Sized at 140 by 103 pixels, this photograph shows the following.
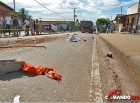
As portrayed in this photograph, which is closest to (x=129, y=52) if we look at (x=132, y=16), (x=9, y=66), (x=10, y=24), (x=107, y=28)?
(x=9, y=66)

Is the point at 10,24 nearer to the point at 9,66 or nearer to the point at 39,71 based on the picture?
the point at 9,66

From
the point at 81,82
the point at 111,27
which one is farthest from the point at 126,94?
the point at 111,27

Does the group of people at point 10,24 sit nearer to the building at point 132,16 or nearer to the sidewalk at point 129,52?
the sidewalk at point 129,52

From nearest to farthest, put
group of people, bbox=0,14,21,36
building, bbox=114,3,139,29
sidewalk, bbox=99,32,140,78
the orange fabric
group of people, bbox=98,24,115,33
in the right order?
the orange fabric
sidewalk, bbox=99,32,140,78
group of people, bbox=0,14,21,36
building, bbox=114,3,139,29
group of people, bbox=98,24,115,33

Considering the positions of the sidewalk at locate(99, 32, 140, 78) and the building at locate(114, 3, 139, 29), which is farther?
the building at locate(114, 3, 139, 29)

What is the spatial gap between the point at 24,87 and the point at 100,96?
140cm

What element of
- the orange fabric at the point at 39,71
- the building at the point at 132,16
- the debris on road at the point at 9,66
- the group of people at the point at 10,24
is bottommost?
the orange fabric at the point at 39,71

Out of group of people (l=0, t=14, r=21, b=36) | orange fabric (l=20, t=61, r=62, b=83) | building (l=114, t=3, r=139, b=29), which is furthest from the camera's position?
building (l=114, t=3, r=139, b=29)

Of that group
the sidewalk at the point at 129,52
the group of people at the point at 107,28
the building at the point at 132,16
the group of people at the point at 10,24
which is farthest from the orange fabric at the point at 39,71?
the group of people at the point at 107,28

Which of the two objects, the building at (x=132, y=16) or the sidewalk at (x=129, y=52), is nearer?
the sidewalk at (x=129, y=52)

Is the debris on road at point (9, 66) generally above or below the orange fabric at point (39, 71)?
above

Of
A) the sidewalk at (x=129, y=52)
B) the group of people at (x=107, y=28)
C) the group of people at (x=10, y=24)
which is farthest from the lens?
the group of people at (x=107, y=28)

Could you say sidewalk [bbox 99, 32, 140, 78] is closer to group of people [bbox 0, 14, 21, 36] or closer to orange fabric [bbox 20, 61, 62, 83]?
orange fabric [bbox 20, 61, 62, 83]

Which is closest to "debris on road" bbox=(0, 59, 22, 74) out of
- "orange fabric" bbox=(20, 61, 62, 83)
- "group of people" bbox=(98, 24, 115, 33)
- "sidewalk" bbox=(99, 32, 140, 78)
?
"orange fabric" bbox=(20, 61, 62, 83)
